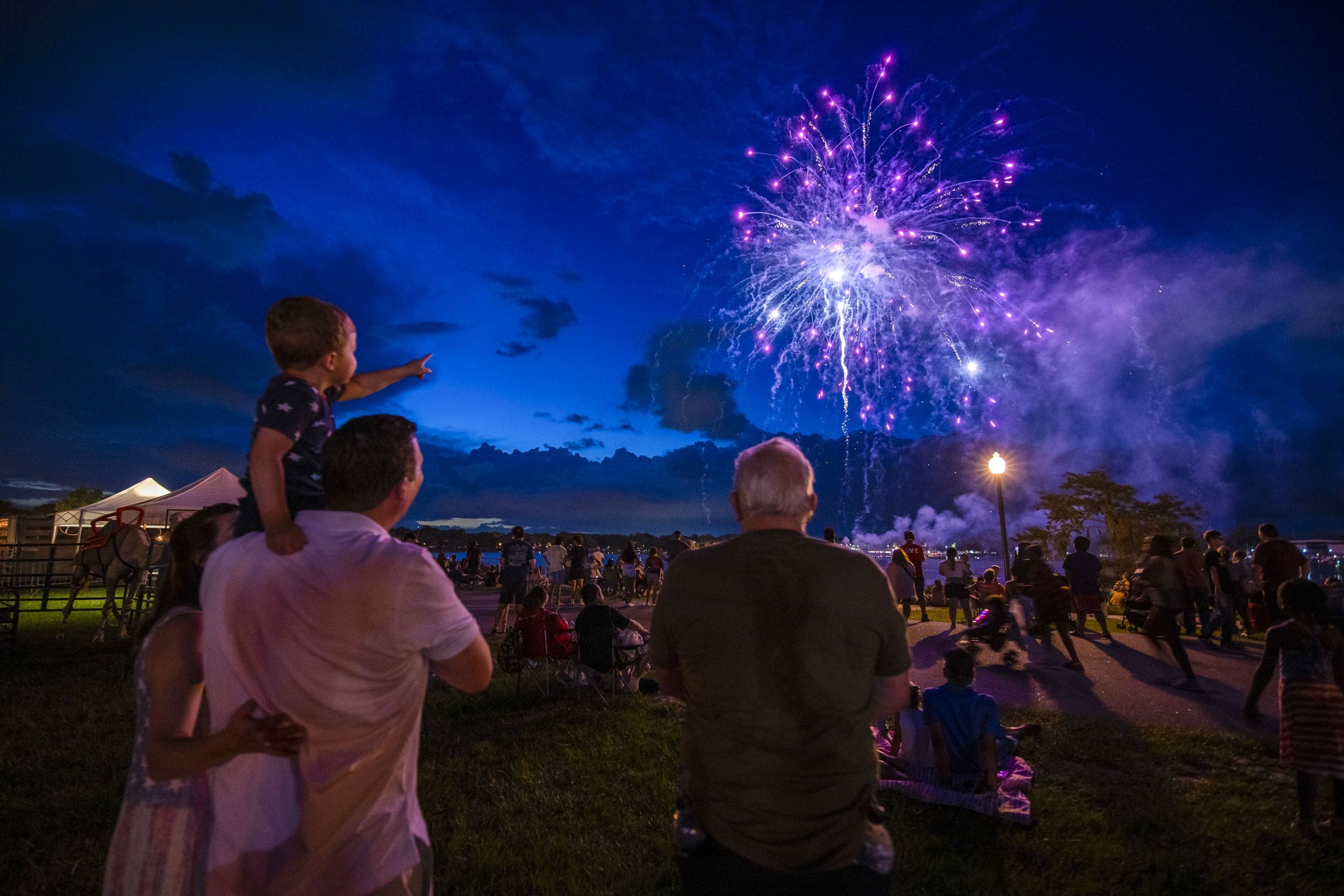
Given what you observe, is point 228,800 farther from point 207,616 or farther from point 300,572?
point 300,572

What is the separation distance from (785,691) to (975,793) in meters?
3.84

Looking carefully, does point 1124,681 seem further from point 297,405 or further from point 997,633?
point 297,405

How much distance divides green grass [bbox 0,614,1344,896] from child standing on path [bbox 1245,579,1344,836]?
0.30 metres

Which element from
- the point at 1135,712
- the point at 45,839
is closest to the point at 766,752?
the point at 45,839

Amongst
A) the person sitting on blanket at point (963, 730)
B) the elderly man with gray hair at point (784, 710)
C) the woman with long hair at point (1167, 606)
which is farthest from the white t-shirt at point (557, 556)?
the elderly man with gray hair at point (784, 710)

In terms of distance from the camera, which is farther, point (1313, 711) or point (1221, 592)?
point (1221, 592)

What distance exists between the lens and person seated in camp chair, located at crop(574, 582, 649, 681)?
339 inches

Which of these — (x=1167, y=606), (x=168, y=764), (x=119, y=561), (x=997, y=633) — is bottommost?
(x=997, y=633)

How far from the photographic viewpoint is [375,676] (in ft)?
5.18

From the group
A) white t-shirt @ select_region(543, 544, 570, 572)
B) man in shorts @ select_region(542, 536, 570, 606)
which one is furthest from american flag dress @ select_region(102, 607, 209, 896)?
white t-shirt @ select_region(543, 544, 570, 572)

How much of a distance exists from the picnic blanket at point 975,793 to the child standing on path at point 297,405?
178 inches

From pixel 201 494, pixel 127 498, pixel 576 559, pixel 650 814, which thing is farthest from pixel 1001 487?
pixel 127 498

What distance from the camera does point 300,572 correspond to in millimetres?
1573

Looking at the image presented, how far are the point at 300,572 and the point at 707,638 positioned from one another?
120cm
